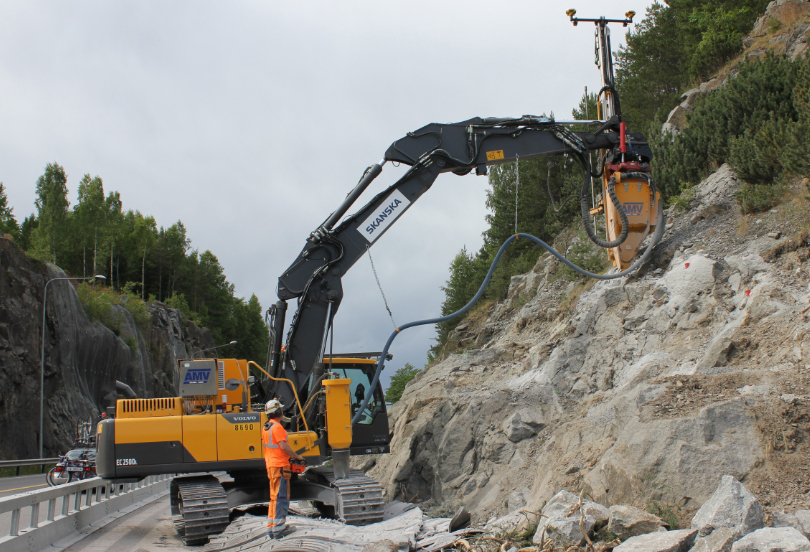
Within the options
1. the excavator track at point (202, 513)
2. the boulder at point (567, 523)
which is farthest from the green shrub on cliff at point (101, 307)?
the boulder at point (567, 523)

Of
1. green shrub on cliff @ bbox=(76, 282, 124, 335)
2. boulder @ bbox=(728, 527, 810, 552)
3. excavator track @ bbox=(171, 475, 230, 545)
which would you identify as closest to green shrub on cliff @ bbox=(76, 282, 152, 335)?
green shrub on cliff @ bbox=(76, 282, 124, 335)

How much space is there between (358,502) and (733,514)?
5668 mm

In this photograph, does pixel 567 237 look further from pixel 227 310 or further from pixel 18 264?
pixel 227 310

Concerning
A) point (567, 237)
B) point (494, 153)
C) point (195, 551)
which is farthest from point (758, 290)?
point (567, 237)

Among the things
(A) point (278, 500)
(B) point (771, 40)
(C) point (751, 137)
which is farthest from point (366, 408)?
(B) point (771, 40)

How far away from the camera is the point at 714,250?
1408 centimetres

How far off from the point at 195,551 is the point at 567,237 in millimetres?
22705

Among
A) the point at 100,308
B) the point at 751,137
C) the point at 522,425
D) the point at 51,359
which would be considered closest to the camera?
the point at 522,425

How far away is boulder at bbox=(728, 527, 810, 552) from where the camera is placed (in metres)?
5.27

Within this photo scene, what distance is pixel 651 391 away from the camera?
33.7 feet

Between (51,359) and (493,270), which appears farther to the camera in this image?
(51,359)

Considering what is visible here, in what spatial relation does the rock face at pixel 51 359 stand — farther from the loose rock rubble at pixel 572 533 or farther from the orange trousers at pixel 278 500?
the loose rock rubble at pixel 572 533

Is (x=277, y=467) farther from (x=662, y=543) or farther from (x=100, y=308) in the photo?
(x=100, y=308)

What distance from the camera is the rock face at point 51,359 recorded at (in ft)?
109
